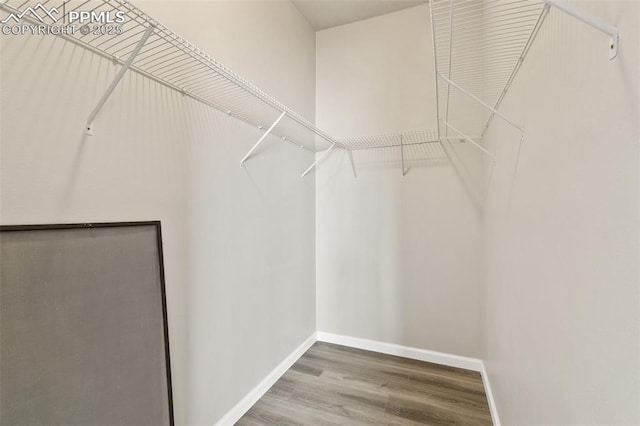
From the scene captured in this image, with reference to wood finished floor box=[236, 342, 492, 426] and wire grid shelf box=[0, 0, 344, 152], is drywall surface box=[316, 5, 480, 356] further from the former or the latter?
wire grid shelf box=[0, 0, 344, 152]

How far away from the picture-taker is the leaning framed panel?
81cm

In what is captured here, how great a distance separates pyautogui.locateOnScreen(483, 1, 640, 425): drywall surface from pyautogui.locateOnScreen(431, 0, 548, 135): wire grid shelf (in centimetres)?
10

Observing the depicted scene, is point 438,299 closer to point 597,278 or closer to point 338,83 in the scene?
point 597,278

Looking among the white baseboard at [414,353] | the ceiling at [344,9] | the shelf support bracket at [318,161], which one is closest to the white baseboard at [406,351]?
the white baseboard at [414,353]

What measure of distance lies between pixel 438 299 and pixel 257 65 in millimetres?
2261

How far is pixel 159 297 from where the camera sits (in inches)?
48.0

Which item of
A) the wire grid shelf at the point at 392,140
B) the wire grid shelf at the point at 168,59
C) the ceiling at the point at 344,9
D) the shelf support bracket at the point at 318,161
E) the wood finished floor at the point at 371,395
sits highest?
the ceiling at the point at 344,9

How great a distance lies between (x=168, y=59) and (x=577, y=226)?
154cm

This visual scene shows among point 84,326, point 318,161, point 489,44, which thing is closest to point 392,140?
point 318,161

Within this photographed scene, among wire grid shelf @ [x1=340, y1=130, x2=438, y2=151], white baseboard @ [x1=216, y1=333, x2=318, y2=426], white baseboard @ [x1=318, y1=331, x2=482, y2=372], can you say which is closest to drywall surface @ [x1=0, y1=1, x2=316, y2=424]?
white baseboard @ [x1=216, y1=333, x2=318, y2=426]

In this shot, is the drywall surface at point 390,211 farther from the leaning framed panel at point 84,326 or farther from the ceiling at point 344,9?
the leaning framed panel at point 84,326

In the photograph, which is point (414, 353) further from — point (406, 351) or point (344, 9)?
point (344, 9)

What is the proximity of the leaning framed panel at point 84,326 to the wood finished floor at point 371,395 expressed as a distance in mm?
832

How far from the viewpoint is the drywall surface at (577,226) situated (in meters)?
0.46
